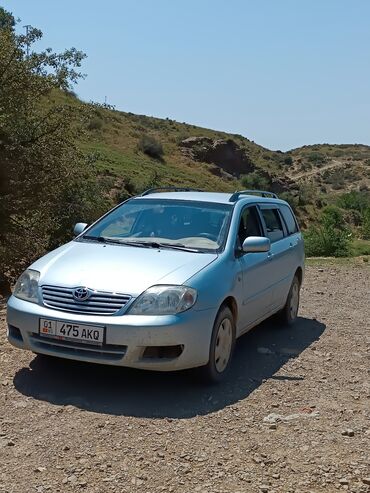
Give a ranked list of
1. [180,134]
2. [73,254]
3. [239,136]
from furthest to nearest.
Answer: [239,136]
[180,134]
[73,254]

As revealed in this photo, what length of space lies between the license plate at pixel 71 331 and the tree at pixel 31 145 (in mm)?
5912

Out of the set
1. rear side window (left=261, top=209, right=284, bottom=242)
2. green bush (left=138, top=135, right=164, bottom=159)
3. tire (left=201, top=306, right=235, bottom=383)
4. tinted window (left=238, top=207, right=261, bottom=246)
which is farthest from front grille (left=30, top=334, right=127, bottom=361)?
green bush (left=138, top=135, right=164, bottom=159)

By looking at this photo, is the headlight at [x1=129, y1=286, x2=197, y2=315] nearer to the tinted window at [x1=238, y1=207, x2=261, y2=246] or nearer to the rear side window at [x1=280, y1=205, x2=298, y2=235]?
the tinted window at [x1=238, y1=207, x2=261, y2=246]

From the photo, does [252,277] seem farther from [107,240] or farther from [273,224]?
[273,224]

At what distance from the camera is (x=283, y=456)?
4277mm

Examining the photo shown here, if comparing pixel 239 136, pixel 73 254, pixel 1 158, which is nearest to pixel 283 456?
pixel 73 254

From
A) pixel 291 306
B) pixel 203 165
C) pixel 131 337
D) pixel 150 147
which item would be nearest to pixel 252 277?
pixel 131 337

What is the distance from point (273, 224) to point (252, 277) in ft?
5.13

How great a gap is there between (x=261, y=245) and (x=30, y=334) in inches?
87.3

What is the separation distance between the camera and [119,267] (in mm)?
5500

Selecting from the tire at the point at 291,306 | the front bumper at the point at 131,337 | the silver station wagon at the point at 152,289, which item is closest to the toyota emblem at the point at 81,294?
the silver station wagon at the point at 152,289

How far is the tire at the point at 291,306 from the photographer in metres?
8.21

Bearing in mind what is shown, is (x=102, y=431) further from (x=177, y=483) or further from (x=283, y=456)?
(x=283, y=456)

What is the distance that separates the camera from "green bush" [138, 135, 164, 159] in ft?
192
